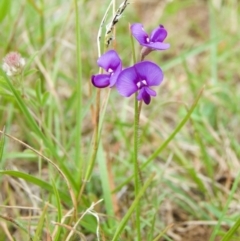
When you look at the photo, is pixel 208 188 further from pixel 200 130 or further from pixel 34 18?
pixel 34 18

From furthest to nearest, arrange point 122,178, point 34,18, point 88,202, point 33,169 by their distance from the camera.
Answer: point 34,18 < point 33,169 < point 122,178 < point 88,202

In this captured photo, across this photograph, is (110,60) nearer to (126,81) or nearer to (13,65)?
(126,81)

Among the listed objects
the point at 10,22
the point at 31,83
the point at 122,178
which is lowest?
the point at 122,178

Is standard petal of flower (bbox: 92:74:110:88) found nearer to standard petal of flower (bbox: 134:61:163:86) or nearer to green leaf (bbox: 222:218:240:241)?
standard petal of flower (bbox: 134:61:163:86)

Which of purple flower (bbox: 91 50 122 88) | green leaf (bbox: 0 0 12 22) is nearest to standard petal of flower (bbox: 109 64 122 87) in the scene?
purple flower (bbox: 91 50 122 88)

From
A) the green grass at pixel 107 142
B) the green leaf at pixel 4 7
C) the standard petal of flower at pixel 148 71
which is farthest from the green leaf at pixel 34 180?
the green leaf at pixel 4 7

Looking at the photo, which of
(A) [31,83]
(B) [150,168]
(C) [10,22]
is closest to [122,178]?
(B) [150,168]

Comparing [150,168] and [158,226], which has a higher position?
[150,168]

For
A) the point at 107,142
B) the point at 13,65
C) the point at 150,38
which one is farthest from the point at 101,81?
the point at 107,142

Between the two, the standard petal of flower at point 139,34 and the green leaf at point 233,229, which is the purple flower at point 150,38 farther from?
the green leaf at point 233,229
